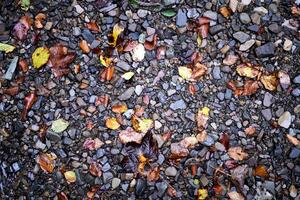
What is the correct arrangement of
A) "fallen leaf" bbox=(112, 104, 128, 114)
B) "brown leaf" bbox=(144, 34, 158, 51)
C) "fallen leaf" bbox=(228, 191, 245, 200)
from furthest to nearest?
"brown leaf" bbox=(144, 34, 158, 51) → "fallen leaf" bbox=(112, 104, 128, 114) → "fallen leaf" bbox=(228, 191, 245, 200)

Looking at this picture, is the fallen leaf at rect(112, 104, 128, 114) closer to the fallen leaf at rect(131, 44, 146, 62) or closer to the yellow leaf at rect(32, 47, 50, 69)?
the fallen leaf at rect(131, 44, 146, 62)

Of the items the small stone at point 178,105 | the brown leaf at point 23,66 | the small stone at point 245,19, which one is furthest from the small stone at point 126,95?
the small stone at point 245,19

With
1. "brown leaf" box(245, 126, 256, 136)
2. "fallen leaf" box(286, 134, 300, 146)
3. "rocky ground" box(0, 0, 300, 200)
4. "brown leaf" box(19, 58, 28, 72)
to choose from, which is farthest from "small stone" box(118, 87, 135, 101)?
"fallen leaf" box(286, 134, 300, 146)

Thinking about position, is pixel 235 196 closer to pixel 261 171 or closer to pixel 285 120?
pixel 261 171

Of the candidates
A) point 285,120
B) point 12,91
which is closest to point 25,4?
point 12,91

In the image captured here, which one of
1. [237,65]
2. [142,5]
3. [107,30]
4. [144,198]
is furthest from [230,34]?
[144,198]

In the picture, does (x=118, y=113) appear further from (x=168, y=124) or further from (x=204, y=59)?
(x=204, y=59)
